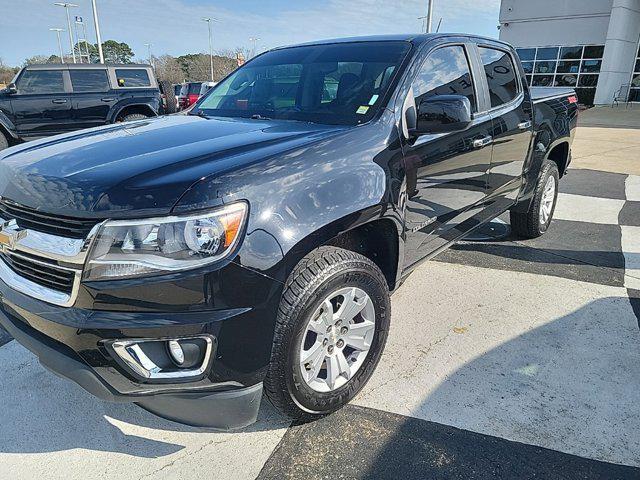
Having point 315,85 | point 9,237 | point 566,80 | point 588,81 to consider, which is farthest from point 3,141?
point 588,81

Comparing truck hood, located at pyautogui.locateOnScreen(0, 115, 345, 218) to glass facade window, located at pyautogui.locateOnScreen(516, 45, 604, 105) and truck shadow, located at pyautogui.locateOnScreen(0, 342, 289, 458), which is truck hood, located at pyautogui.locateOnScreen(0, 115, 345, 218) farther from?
glass facade window, located at pyautogui.locateOnScreen(516, 45, 604, 105)

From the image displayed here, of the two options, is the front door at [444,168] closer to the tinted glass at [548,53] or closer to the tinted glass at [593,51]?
the tinted glass at [593,51]

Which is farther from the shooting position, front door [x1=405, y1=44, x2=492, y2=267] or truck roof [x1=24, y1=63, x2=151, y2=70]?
truck roof [x1=24, y1=63, x2=151, y2=70]

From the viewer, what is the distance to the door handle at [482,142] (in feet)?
10.8

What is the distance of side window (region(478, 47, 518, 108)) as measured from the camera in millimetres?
3676

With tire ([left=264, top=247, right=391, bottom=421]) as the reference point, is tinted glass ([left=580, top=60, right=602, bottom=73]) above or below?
above

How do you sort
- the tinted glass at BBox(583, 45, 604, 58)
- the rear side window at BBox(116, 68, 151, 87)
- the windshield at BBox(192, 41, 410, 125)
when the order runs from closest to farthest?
1. the windshield at BBox(192, 41, 410, 125)
2. the rear side window at BBox(116, 68, 151, 87)
3. the tinted glass at BBox(583, 45, 604, 58)

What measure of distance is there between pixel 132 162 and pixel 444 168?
1.83 meters

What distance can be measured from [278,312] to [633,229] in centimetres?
500

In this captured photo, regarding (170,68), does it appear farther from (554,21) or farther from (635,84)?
(635,84)

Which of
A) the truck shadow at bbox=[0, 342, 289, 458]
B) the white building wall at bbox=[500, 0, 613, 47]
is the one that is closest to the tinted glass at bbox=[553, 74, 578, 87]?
the white building wall at bbox=[500, 0, 613, 47]

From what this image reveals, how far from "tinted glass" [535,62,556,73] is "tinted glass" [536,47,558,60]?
0.81 feet

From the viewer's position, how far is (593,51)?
23.2m

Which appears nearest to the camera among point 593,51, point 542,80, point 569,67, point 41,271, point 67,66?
point 41,271
